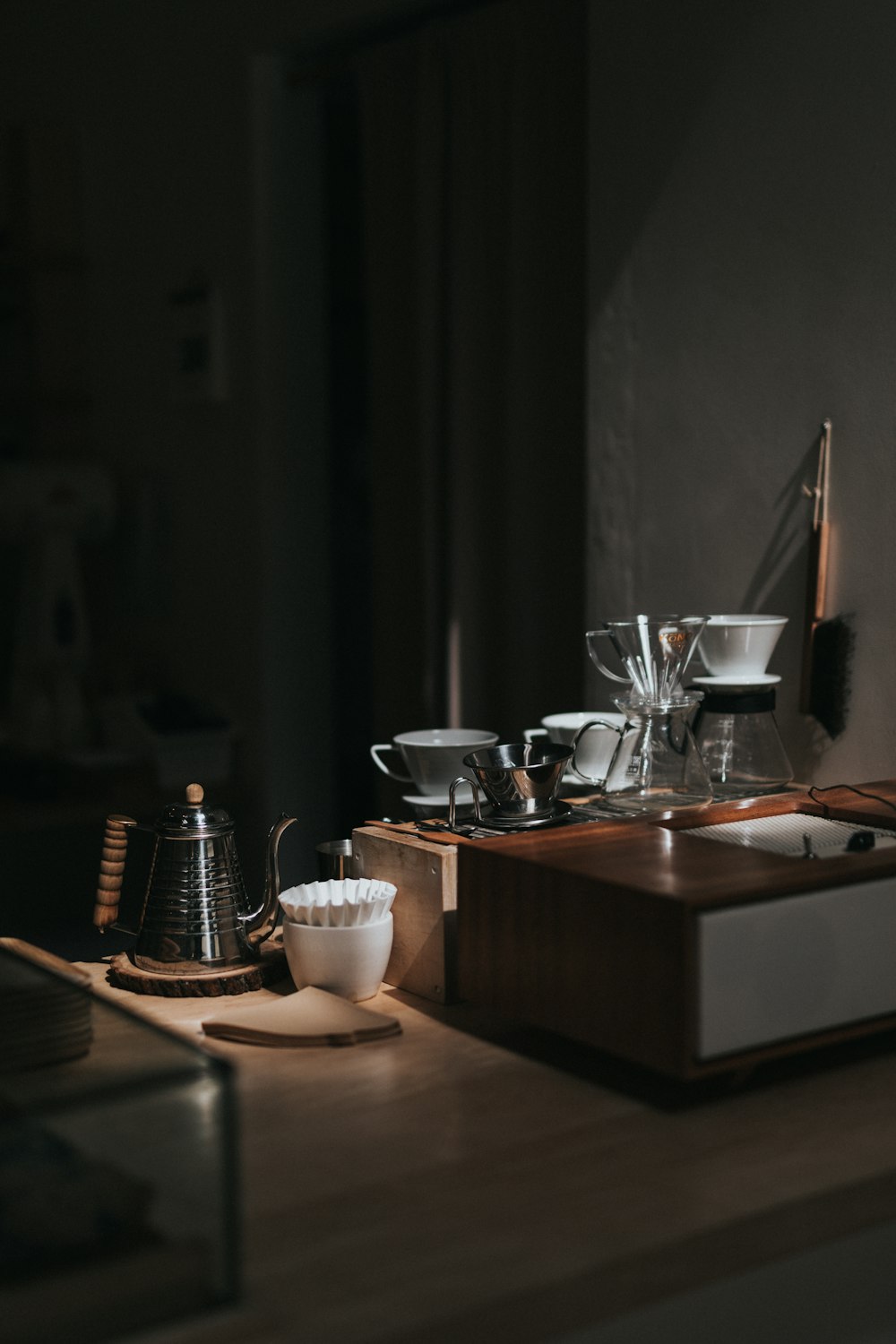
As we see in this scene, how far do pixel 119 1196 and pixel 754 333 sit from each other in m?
1.38

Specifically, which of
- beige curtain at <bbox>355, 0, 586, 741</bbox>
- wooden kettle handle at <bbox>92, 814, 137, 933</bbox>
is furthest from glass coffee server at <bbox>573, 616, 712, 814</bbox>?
beige curtain at <bbox>355, 0, 586, 741</bbox>

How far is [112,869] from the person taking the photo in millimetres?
1506

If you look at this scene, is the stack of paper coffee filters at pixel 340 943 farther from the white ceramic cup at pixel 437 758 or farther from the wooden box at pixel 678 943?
the white ceramic cup at pixel 437 758

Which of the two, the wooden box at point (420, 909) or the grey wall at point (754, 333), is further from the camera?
the grey wall at point (754, 333)

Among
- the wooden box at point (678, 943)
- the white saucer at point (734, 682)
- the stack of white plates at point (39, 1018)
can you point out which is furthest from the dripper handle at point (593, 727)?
the stack of white plates at point (39, 1018)

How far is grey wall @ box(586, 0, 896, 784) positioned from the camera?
1.75 meters

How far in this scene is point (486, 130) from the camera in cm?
262

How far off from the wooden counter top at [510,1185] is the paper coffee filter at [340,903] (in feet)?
Answer: 0.42

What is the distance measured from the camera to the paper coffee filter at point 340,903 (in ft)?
4.62

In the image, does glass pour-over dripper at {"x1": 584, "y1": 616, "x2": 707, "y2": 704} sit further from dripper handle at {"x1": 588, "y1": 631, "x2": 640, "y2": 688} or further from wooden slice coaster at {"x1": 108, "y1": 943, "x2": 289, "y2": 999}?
wooden slice coaster at {"x1": 108, "y1": 943, "x2": 289, "y2": 999}

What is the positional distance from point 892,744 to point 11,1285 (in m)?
1.21

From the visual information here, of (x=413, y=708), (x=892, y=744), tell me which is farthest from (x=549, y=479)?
(x=892, y=744)

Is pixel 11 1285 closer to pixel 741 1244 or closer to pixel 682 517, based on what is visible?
pixel 741 1244

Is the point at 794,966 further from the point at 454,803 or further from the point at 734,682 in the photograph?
the point at 734,682
